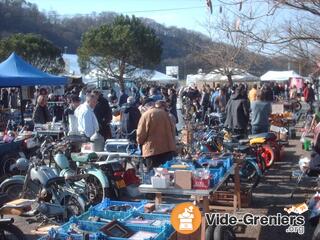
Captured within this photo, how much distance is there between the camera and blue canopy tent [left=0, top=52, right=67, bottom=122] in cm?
1407

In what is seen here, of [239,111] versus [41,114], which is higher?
[239,111]

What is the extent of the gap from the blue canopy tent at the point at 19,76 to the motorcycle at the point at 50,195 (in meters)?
7.54

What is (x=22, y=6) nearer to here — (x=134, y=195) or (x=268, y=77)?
(x=268, y=77)

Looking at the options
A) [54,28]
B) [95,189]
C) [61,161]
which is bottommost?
[95,189]

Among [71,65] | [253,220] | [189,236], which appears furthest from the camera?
[71,65]

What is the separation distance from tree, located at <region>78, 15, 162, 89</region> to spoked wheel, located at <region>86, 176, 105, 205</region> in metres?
27.0

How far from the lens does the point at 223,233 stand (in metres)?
5.17

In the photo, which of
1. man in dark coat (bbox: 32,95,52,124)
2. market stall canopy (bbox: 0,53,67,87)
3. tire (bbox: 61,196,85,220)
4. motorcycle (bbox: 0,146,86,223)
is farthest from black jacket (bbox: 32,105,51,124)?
tire (bbox: 61,196,85,220)

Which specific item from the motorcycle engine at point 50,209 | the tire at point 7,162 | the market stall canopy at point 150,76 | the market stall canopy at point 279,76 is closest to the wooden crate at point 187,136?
the tire at point 7,162

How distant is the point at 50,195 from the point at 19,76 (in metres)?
8.53

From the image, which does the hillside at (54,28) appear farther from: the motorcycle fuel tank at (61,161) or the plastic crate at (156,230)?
the plastic crate at (156,230)

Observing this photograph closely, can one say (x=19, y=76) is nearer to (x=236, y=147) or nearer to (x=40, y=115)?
(x=40, y=115)

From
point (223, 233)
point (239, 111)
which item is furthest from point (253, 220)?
point (239, 111)

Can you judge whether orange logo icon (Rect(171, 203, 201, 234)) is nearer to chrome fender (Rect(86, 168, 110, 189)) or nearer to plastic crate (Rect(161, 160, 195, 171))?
plastic crate (Rect(161, 160, 195, 171))
